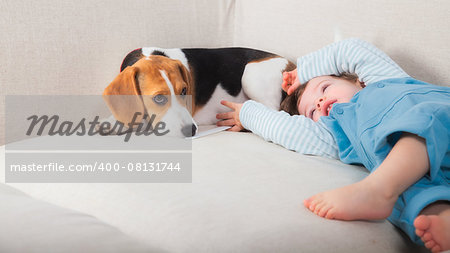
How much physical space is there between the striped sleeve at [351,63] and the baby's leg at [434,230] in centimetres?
58

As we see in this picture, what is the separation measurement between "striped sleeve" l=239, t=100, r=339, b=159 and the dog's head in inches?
8.9

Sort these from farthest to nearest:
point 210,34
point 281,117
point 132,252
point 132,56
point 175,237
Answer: point 210,34 < point 132,56 < point 281,117 < point 175,237 < point 132,252

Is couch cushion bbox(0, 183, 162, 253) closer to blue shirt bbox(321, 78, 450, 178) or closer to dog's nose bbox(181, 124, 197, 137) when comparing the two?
blue shirt bbox(321, 78, 450, 178)

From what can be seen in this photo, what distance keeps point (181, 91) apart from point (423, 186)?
803mm

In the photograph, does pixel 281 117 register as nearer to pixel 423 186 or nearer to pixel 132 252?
pixel 423 186

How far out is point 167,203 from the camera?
0.90 meters

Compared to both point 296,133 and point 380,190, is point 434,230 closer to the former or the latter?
point 380,190

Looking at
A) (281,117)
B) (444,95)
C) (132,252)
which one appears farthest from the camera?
(281,117)

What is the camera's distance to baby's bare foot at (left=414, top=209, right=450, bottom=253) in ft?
2.60

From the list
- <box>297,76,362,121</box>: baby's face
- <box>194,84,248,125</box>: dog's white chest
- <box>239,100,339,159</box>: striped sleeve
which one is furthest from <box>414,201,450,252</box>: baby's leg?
<box>194,84,248,125</box>: dog's white chest

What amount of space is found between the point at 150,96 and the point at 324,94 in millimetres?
552

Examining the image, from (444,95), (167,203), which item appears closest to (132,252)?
(167,203)

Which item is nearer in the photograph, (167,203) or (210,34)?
(167,203)

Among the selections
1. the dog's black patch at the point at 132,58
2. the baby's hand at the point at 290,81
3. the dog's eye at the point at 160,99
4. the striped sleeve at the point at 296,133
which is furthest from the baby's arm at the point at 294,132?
the dog's black patch at the point at 132,58
